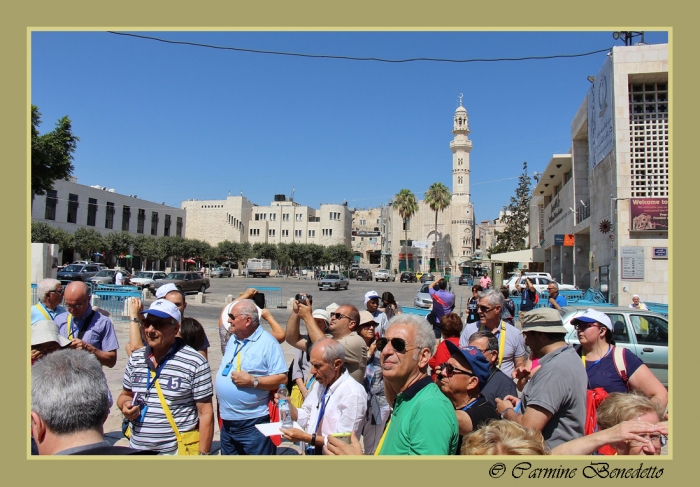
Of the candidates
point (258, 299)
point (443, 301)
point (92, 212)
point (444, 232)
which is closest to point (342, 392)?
point (258, 299)

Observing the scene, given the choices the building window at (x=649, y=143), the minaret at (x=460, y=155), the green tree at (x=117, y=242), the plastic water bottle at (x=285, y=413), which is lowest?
the plastic water bottle at (x=285, y=413)

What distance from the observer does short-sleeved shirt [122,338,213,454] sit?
312 cm

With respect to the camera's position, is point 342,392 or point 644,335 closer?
point 342,392

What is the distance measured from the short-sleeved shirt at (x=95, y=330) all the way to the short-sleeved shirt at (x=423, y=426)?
2.96 metres

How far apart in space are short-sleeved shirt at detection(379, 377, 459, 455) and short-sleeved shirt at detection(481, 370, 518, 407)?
0.98 m

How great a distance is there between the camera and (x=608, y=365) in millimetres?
3523

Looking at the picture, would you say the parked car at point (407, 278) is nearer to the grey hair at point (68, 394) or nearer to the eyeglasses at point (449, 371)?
the eyeglasses at point (449, 371)

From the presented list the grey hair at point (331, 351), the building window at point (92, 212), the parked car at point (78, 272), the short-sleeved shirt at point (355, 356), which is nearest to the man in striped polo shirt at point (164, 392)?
the grey hair at point (331, 351)

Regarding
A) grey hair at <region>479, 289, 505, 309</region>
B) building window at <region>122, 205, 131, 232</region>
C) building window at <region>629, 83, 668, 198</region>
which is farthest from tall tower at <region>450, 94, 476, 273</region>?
grey hair at <region>479, 289, 505, 309</region>

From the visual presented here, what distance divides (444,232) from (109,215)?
185 feet

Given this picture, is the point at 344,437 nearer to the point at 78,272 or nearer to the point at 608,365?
the point at 608,365

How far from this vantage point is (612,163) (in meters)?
18.6

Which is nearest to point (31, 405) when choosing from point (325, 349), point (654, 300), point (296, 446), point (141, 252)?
point (325, 349)

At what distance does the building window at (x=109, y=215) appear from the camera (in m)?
65.3
